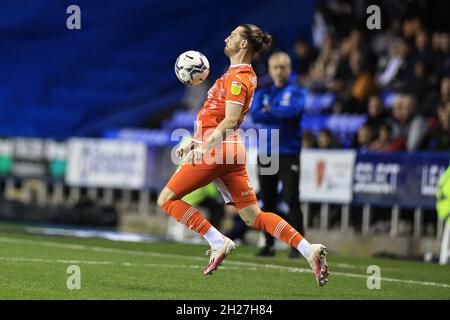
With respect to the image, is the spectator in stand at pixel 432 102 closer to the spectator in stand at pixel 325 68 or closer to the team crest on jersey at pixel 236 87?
the spectator in stand at pixel 325 68

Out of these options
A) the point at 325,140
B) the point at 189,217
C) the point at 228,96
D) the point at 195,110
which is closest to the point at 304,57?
the point at 195,110

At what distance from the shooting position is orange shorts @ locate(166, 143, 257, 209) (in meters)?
9.36

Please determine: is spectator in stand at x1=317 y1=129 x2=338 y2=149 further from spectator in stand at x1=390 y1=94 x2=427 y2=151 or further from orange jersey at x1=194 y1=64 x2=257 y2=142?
orange jersey at x1=194 y1=64 x2=257 y2=142

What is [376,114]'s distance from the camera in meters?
17.4

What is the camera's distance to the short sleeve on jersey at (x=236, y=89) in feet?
30.0

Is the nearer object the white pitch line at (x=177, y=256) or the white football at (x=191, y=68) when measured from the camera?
the white football at (x=191, y=68)

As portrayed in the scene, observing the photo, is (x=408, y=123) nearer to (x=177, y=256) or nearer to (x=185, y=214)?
(x=177, y=256)

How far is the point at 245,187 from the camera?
963 centimetres

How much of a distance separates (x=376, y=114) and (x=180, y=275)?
313 inches

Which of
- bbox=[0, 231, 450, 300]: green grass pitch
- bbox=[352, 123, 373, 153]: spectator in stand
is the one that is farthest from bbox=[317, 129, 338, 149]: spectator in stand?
bbox=[0, 231, 450, 300]: green grass pitch

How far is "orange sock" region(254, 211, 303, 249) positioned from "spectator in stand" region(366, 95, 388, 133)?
7900mm

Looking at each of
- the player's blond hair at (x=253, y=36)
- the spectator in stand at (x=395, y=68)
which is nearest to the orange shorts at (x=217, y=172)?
the player's blond hair at (x=253, y=36)
